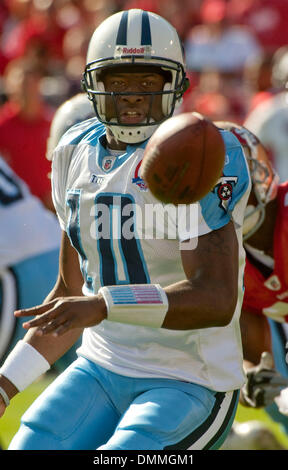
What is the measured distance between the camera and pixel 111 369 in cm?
303

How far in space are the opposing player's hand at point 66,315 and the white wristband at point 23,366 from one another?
24.7 inches

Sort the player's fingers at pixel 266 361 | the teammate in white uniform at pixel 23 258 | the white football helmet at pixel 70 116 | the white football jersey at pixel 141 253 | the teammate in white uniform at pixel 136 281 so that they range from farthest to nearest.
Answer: the teammate in white uniform at pixel 23 258, the white football helmet at pixel 70 116, the player's fingers at pixel 266 361, the white football jersey at pixel 141 253, the teammate in white uniform at pixel 136 281

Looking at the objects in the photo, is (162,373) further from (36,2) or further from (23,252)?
(36,2)

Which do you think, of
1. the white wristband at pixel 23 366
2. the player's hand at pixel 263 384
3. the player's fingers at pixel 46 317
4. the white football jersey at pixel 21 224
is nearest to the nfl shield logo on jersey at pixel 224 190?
the player's fingers at pixel 46 317

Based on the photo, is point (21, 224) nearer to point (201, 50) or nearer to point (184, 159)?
point (184, 159)

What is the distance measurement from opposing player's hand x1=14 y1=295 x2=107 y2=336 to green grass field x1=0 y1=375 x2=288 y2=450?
3.03 meters

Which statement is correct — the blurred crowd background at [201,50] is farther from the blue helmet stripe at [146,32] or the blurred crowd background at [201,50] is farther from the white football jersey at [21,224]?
the blue helmet stripe at [146,32]

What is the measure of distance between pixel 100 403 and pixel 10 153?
467 cm

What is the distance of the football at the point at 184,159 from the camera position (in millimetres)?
2584

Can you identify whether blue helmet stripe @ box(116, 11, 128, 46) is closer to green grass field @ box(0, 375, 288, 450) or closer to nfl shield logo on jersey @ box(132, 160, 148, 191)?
nfl shield logo on jersey @ box(132, 160, 148, 191)

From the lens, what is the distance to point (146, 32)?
318cm

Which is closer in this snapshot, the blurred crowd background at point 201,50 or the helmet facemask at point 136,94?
the helmet facemask at point 136,94

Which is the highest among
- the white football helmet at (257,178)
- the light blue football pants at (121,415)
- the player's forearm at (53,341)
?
the white football helmet at (257,178)
